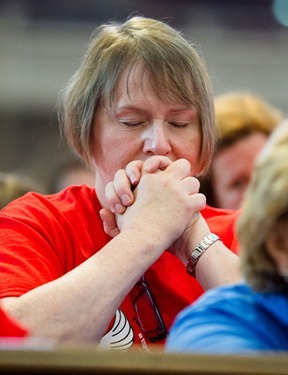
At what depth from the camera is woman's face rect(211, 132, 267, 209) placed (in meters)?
2.72

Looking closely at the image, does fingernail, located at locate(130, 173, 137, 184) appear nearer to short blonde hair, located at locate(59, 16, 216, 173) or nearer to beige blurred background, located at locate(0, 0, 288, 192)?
short blonde hair, located at locate(59, 16, 216, 173)

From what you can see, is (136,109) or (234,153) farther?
(234,153)

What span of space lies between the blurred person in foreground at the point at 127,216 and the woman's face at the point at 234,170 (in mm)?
869

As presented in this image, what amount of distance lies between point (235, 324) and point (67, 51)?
20.8 ft

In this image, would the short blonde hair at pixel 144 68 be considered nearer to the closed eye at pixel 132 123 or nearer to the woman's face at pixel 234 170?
the closed eye at pixel 132 123

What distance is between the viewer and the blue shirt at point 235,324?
1.04 m

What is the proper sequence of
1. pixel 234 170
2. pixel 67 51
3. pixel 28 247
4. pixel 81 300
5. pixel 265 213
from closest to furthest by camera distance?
pixel 265 213 < pixel 81 300 < pixel 28 247 < pixel 234 170 < pixel 67 51

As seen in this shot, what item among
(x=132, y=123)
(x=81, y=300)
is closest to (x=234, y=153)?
(x=132, y=123)

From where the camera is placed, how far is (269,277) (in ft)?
3.59

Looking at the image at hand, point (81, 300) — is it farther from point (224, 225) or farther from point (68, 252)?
point (224, 225)

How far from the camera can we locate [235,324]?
3.51 ft

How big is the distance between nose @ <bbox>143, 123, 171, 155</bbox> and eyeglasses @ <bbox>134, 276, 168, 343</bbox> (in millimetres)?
246

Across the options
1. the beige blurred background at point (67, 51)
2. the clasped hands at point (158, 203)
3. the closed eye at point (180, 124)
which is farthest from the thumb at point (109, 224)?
the beige blurred background at point (67, 51)

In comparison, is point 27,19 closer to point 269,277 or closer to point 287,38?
Result: point 287,38
